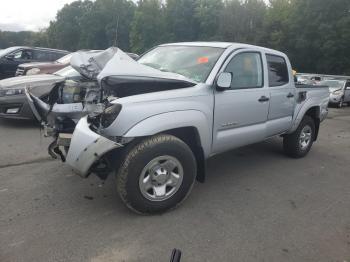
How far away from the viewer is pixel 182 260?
10.1ft

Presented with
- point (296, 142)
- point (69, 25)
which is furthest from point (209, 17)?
point (296, 142)

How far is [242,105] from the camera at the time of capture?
4.53 metres

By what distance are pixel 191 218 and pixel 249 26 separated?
4931 cm

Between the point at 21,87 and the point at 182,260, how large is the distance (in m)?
5.55

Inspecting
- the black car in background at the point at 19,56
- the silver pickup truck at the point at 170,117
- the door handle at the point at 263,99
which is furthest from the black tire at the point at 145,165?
the black car in background at the point at 19,56

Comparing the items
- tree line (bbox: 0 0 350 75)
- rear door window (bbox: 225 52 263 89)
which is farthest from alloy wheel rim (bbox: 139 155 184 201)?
tree line (bbox: 0 0 350 75)

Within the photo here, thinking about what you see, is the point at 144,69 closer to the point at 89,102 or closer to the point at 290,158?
the point at 89,102

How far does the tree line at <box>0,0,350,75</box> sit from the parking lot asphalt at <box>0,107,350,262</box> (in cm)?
2696

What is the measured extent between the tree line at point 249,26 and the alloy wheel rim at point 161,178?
91.4ft

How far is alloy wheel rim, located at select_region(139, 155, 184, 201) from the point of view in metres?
3.63

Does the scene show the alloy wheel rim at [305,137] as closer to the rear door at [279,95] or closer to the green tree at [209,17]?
the rear door at [279,95]

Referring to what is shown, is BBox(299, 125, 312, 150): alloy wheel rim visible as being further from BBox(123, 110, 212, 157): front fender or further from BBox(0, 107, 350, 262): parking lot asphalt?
BBox(123, 110, 212, 157): front fender

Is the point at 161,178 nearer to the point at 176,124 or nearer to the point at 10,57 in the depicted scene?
the point at 176,124

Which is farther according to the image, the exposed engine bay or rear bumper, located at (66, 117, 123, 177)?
the exposed engine bay
